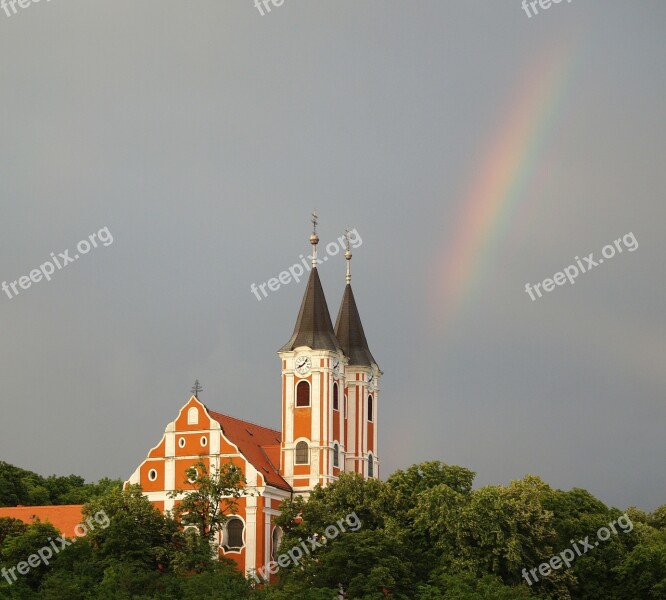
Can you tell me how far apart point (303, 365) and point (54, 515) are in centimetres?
1873

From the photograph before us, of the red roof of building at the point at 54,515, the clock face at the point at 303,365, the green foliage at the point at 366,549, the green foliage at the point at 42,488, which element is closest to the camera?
the green foliage at the point at 366,549

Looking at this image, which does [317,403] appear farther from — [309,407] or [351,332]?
[351,332]

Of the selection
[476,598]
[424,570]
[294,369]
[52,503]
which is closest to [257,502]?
[294,369]

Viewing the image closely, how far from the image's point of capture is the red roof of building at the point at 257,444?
84.2 m

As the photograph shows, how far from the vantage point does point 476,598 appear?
209 feet

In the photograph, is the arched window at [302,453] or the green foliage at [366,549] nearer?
the green foliage at [366,549]

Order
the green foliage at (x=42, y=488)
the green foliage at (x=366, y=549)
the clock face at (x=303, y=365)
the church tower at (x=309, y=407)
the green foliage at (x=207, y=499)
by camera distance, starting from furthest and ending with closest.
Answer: the green foliage at (x=42, y=488) → the clock face at (x=303, y=365) → the church tower at (x=309, y=407) → the green foliage at (x=207, y=499) → the green foliage at (x=366, y=549)

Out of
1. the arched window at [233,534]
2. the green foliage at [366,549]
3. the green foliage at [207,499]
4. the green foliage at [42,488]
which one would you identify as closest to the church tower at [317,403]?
the arched window at [233,534]

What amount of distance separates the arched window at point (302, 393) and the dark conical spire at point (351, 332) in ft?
21.7

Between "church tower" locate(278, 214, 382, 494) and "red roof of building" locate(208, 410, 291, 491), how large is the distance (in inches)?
42.6

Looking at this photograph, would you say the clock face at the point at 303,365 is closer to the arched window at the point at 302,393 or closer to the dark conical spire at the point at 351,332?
the arched window at the point at 302,393

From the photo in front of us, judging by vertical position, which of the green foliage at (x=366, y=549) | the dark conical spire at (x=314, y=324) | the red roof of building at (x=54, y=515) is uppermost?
the dark conical spire at (x=314, y=324)

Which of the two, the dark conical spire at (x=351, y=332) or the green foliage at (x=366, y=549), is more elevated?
the dark conical spire at (x=351, y=332)

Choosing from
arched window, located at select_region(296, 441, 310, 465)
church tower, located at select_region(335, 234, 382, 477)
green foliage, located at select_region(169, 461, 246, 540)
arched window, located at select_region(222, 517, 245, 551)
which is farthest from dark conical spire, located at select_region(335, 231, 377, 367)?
green foliage, located at select_region(169, 461, 246, 540)
